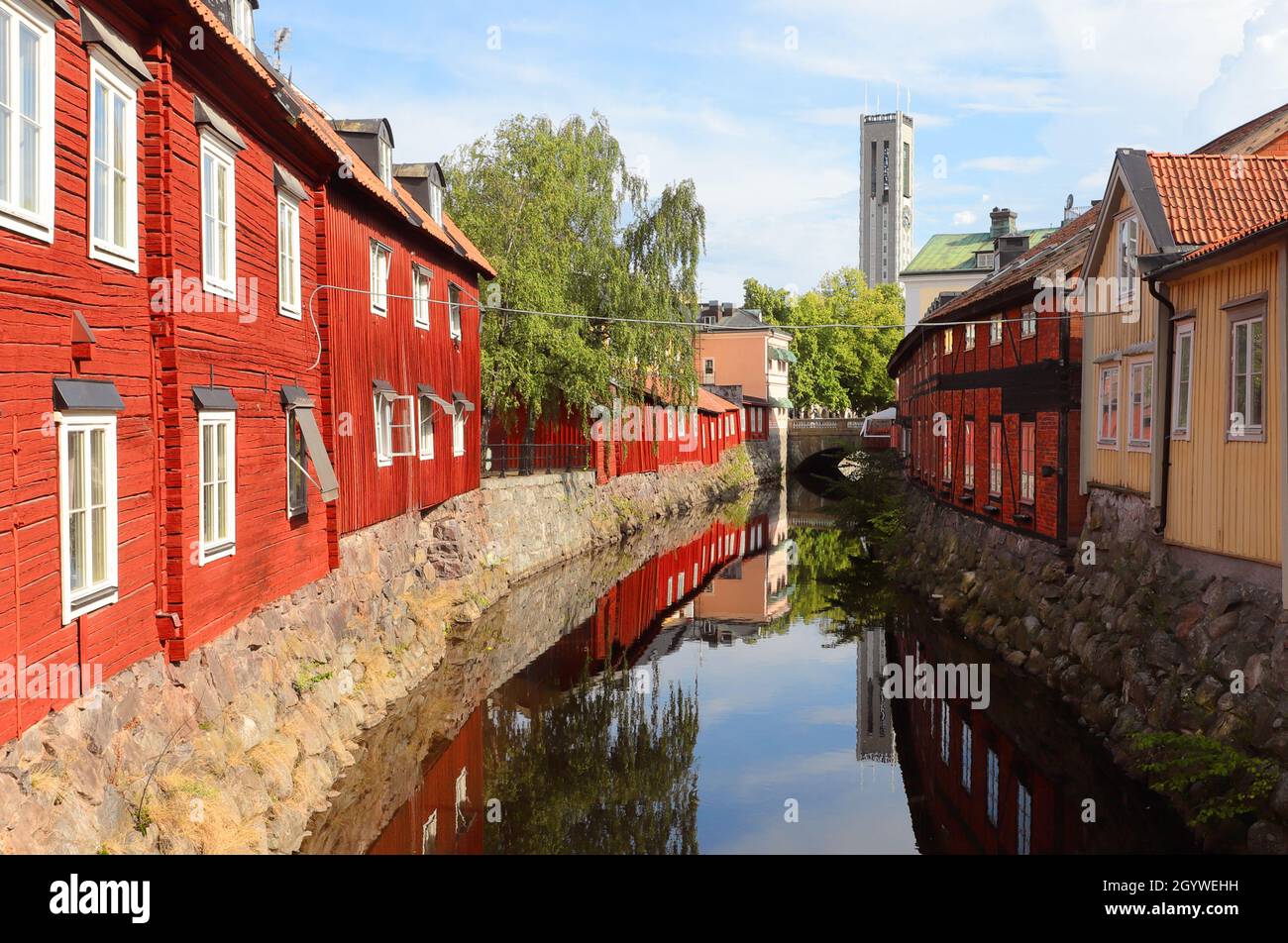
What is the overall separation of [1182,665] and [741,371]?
60.5 meters

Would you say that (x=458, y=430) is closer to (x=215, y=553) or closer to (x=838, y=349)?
(x=215, y=553)

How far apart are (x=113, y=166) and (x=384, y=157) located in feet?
38.1

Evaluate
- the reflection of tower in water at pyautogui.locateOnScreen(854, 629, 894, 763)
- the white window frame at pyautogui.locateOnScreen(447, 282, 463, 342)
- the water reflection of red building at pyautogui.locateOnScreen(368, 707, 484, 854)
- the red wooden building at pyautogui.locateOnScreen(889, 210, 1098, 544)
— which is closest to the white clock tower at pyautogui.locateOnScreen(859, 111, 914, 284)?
the red wooden building at pyautogui.locateOnScreen(889, 210, 1098, 544)

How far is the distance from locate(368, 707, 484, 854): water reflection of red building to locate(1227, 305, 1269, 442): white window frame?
9.00 m

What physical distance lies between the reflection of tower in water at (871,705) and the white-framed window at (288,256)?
9.28 m

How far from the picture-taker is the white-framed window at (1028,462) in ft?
65.1

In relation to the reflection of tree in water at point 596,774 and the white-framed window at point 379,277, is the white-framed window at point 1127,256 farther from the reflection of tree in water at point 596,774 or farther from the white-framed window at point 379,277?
the white-framed window at point 379,277

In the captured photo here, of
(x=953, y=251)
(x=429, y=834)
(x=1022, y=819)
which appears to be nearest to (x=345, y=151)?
(x=429, y=834)

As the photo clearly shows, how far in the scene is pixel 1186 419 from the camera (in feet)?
44.1

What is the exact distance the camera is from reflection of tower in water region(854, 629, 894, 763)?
49.6 ft

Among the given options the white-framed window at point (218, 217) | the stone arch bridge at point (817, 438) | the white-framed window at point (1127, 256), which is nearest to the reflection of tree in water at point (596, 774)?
the white-framed window at point (218, 217)

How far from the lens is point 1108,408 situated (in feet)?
56.3
